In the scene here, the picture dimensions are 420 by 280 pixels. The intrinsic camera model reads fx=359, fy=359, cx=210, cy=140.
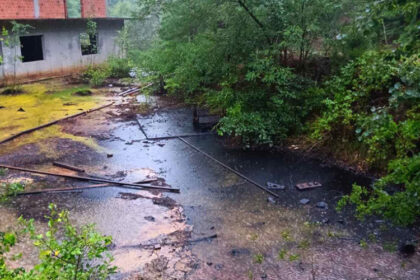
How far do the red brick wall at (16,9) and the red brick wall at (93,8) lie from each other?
2.68m

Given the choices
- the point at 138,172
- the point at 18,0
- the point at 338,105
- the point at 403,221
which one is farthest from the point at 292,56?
the point at 18,0

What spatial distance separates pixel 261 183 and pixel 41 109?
8.09 meters

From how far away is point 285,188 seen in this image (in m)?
6.39

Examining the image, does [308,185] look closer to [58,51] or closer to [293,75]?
[293,75]

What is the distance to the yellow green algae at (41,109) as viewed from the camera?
8711 mm

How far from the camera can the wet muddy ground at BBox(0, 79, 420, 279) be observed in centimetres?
430

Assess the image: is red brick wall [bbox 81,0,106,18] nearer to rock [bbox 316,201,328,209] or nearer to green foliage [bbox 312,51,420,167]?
green foliage [bbox 312,51,420,167]

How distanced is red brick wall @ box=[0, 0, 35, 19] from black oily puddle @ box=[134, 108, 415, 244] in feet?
38.4

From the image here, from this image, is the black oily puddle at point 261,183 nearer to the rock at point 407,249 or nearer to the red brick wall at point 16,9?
the rock at point 407,249

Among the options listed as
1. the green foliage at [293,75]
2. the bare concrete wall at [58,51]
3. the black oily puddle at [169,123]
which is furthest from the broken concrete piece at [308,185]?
the bare concrete wall at [58,51]

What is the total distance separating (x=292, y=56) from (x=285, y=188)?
12.9 ft

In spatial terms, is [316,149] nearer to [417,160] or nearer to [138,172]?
[138,172]

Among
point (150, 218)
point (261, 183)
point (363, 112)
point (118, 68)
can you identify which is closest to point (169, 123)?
point (261, 183)

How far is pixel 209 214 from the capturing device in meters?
5.54
